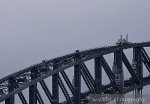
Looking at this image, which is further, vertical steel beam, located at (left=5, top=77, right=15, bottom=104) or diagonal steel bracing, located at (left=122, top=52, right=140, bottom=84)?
diagonal steel bracing, located at (left=122, top=52, right=140, bottom=84)

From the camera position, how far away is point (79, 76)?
90188 mm

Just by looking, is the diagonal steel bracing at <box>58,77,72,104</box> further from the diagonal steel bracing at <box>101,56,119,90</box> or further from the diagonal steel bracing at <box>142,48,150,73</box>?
the diagonal steel bracing at <box>142,48,150,73</box>

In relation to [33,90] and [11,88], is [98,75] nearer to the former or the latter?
[33,90]

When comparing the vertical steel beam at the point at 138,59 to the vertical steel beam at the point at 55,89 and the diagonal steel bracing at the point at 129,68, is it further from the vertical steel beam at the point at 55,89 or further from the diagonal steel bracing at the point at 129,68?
the vertical steel beam at the point at 55,89

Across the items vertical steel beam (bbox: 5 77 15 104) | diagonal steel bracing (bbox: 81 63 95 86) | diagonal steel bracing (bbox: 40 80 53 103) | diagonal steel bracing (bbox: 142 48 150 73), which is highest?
diagonal steel bracing (bbox: 142 48 150 73)

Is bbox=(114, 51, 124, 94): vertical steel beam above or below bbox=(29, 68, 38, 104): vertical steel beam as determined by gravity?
above

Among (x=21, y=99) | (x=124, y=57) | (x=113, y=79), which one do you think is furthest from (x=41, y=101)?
(x=124, y=57)

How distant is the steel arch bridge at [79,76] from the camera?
260ft

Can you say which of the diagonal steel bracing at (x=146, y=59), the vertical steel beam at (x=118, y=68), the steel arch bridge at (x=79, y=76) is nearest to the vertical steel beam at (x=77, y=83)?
the steel arch bridge at (x=79, y=76)

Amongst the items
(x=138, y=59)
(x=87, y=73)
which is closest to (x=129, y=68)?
(x=138, y=59)

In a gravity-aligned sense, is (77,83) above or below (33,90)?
above

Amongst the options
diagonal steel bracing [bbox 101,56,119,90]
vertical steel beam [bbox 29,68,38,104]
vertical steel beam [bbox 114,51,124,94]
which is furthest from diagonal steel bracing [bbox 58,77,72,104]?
vertical steel beam [bbox 114,51,124,94]

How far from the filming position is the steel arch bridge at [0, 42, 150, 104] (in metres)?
79.2

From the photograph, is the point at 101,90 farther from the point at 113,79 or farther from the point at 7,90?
the point at 7,90
